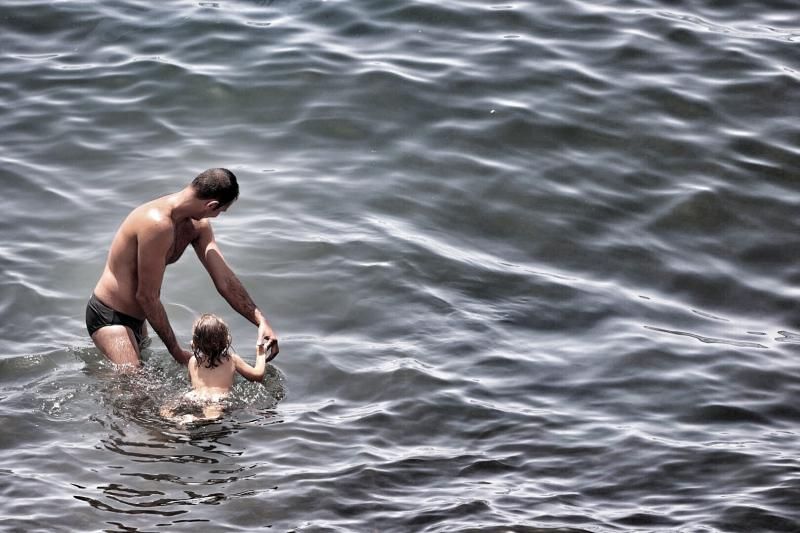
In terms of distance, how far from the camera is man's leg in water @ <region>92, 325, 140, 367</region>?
841 centimetres

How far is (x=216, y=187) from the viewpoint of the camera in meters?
7.97

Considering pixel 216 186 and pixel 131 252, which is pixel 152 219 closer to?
pixel 131 252

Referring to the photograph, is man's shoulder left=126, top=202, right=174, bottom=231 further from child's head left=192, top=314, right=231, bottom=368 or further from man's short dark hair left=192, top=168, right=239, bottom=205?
child's head left=192, top=314, right=231, bottom=368

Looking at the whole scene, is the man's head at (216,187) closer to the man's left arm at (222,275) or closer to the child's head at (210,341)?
the man's left arm at (222,275)

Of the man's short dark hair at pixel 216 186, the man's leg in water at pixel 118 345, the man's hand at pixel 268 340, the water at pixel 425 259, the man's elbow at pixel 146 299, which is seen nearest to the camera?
the water at pixel 425 259

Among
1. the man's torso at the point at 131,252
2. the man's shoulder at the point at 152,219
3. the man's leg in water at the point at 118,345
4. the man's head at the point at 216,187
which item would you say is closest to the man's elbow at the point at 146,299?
the man's torso at the point at 131,252

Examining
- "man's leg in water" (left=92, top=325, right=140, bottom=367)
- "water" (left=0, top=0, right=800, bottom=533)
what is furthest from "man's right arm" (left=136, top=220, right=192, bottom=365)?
"water" (left=0, top=0, right=800, bottom=533)

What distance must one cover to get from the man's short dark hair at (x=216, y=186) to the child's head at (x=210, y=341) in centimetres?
93

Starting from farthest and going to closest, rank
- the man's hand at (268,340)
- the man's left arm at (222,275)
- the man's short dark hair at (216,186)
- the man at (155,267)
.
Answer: the man's left arm at (222,275)
the man's hand at (268,340)
the man at (155,267)
the man's short dark hair at (216,186)

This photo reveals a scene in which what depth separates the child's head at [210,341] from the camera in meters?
8.12

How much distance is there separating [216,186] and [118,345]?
5.15 feet

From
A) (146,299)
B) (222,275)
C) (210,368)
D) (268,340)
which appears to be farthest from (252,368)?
(146,299)

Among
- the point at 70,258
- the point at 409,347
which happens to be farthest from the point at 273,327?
the point at 70,258

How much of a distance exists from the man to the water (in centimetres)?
36
